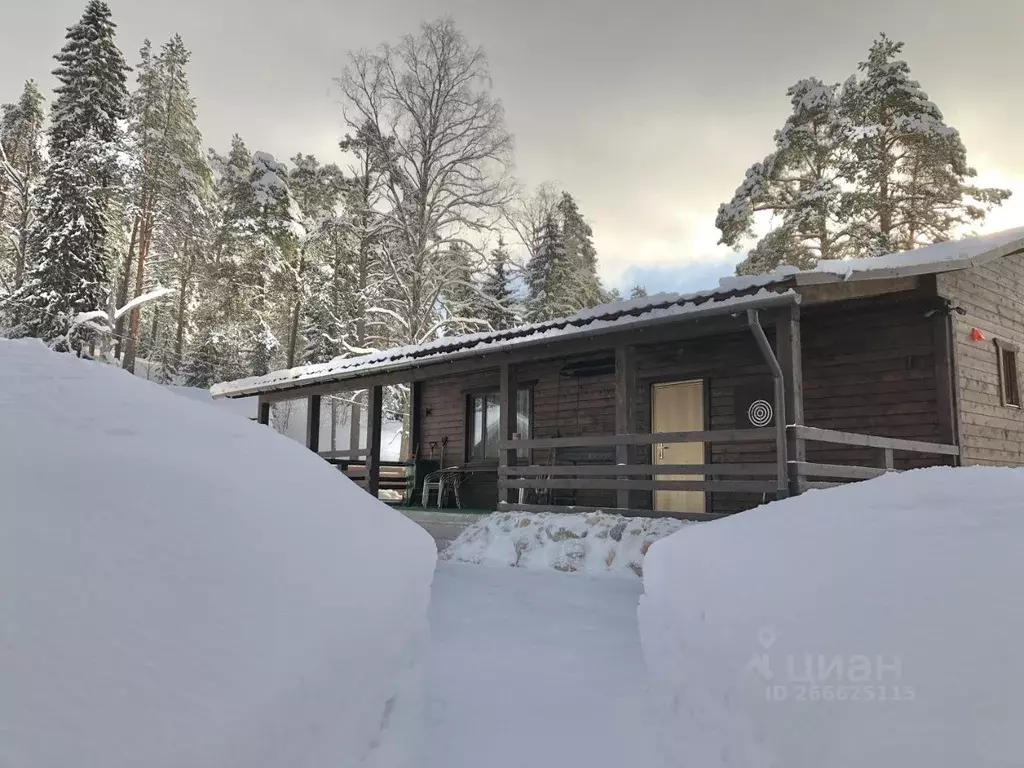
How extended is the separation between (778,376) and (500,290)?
1870 cm

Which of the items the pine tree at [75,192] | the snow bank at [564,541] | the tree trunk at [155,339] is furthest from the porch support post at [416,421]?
the tree trunk at [155,339]

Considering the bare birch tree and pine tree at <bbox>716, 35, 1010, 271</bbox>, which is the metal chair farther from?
pine tree at <bbox>716, 35, 1010, 271</bbox>

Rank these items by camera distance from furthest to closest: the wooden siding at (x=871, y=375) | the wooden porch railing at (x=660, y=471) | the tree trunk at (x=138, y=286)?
the tree trunk at (x=138, y=286), the wooden siding at (x=871, y=375), the wooden porch railing at (x=660, y=471)

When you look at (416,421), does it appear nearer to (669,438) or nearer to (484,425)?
(484,425)

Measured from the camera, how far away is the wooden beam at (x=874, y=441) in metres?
6.58

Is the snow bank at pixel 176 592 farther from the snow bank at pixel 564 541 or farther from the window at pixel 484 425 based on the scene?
the window at pixel 484 425

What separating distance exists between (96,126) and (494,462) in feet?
53.9

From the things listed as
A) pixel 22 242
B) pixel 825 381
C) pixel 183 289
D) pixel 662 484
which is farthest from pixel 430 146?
pixel 22 242

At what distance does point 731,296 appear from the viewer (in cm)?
702

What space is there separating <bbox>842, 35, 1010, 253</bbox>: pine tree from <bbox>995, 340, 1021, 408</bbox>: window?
9155 mm

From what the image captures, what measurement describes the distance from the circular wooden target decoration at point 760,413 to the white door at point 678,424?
3.56ft

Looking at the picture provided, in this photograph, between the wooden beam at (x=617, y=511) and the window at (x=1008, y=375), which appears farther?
the window at (x=1008, y=375)

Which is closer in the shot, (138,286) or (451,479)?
(451,479)

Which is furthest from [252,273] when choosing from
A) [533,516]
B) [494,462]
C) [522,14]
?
[533,516]
